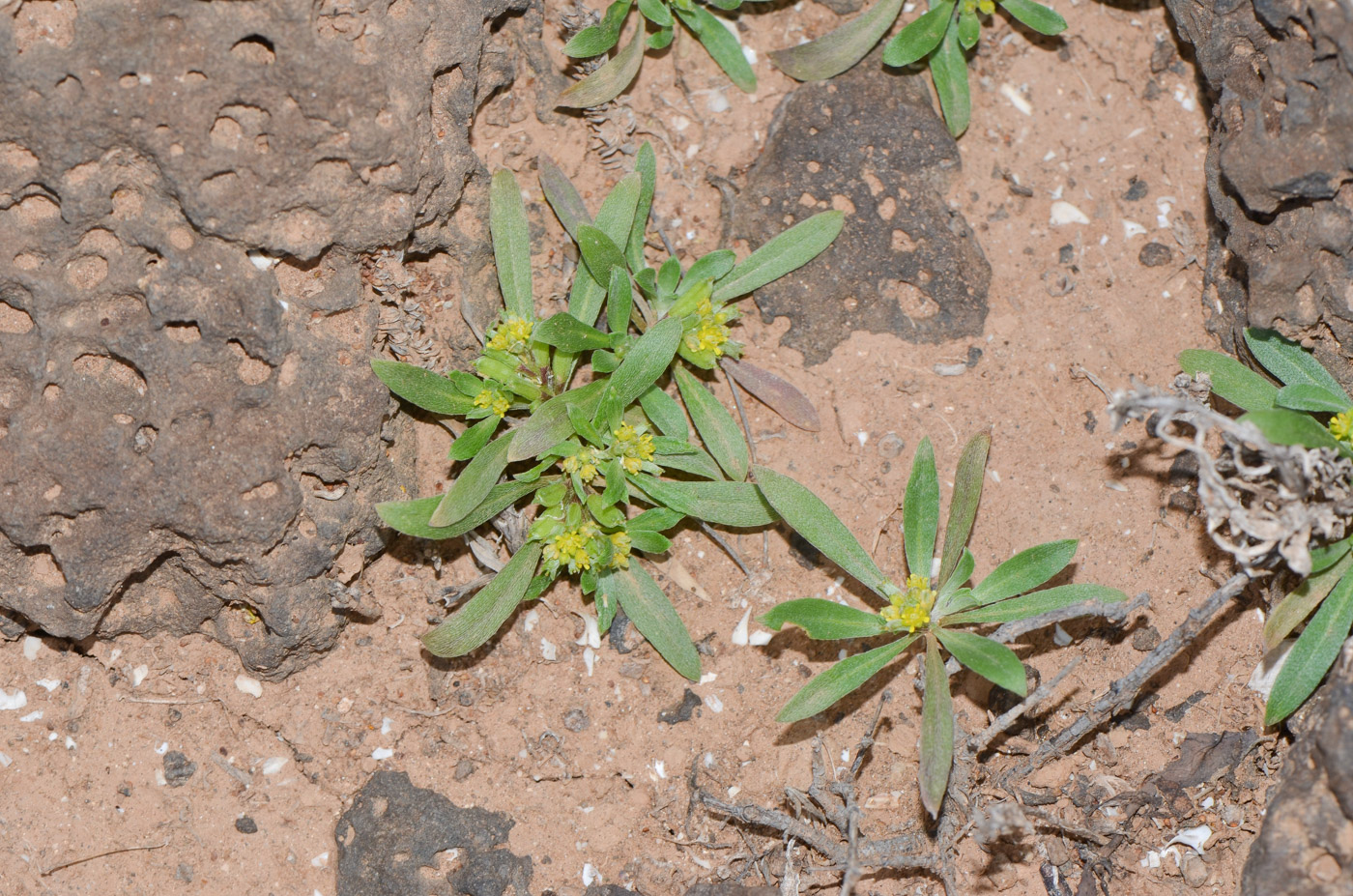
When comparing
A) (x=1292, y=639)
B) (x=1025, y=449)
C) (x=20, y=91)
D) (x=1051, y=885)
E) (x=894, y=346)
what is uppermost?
(x=20, y=91)

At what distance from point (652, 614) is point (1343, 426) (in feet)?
7.57

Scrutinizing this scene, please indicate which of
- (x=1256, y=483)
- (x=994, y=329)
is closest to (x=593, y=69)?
(x=994, y=329)

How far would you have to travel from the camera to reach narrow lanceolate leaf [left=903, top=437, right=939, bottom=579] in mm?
3523

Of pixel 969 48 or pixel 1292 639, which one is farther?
pixel 969 48

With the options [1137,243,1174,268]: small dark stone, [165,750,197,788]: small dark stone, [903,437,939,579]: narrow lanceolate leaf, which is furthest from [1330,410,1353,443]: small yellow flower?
[165,750,197,788]: small dark stone

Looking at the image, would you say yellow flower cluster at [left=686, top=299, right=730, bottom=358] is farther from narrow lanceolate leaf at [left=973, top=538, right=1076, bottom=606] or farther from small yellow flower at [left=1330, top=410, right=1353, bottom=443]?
small yellow flower at [left=1330, top=410, right=1353, bottom=443]

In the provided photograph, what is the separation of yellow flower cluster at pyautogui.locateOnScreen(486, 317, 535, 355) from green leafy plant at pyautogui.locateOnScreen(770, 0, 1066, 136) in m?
1.42

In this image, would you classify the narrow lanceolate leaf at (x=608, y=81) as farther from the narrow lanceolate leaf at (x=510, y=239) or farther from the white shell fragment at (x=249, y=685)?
the white shell fragment at (x=249, y=685)

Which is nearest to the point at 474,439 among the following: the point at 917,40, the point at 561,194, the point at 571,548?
the point at 571,548

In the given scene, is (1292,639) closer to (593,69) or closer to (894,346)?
(894,346)

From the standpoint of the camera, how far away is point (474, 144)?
381 cm

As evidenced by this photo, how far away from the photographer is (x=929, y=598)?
3494 millimetres

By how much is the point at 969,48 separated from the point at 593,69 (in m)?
1.41

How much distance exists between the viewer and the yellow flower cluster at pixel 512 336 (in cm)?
351
